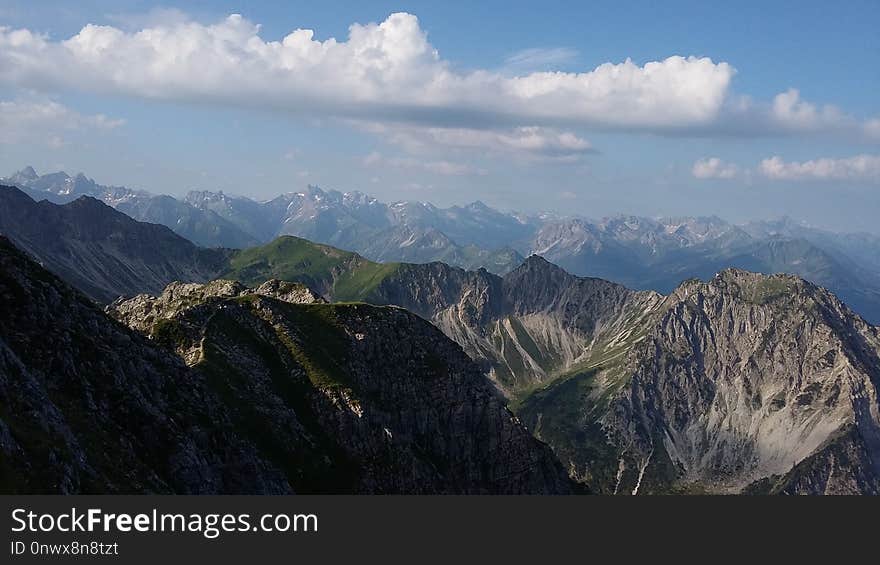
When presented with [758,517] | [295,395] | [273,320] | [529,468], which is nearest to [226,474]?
[295,395]

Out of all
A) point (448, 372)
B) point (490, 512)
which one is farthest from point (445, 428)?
point (490, 512)

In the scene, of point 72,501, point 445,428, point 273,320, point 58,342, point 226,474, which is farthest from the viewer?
point 445,428

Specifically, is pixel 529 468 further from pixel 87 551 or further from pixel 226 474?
pixel 87 551

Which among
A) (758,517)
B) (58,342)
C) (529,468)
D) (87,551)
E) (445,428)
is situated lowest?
(529,468)

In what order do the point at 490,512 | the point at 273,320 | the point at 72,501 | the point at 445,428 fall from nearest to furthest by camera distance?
1. the point at 72,501
2. the point at 490,512
3. the point at 273,320
4. the point at 445,428

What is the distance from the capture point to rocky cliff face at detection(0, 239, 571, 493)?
7106 centimetres

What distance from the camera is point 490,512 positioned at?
5606 centimetres

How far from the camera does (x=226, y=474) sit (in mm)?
99750

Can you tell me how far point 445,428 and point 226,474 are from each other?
282ft

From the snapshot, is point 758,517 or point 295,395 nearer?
point 758,517

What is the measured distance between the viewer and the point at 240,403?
124 meters

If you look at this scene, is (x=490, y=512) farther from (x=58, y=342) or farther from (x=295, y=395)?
(x=295, y=395)

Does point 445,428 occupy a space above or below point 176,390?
below

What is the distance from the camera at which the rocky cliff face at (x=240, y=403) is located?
2798 inches
